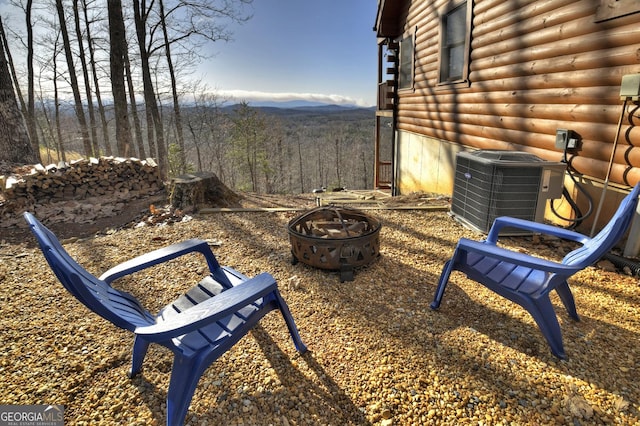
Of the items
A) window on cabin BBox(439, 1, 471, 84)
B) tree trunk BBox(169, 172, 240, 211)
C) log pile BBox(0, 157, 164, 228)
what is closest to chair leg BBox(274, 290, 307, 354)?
tree trunk BBox(169, 172, 240, 211)

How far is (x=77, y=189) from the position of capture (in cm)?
635

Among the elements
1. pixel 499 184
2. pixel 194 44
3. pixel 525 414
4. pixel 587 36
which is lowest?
pixel 525 414

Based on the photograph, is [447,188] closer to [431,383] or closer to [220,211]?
[220,211]

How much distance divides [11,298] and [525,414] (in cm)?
374

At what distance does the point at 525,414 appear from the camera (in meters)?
1.59

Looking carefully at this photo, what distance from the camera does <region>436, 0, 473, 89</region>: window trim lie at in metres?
5.66

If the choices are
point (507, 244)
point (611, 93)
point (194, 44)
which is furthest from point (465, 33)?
point (194, 44)

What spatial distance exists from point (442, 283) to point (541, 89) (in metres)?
3.32

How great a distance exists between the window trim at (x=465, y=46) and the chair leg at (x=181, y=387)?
19.9 feet

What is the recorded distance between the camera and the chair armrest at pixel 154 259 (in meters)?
1.89

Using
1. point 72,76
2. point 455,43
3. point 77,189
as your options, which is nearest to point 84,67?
point 72,76

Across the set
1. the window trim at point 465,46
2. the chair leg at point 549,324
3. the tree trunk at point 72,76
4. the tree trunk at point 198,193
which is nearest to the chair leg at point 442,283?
the chair leg at point 549,324

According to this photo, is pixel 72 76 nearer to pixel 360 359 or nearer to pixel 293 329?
pixel 293 329

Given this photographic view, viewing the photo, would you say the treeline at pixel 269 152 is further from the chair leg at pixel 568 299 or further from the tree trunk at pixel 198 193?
the chair leg at pixel 568 299
